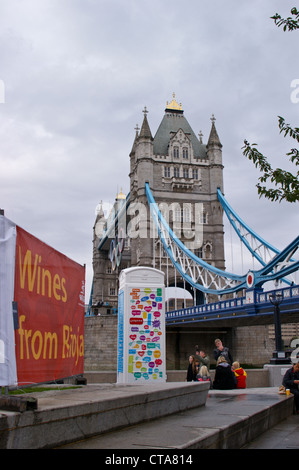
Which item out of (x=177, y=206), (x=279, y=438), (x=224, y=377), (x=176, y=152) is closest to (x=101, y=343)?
(x=177, y=206)

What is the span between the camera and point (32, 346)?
12.3 feet

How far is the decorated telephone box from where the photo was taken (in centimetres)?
1064

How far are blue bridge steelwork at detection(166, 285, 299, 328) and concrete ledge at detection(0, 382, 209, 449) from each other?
16443 mm

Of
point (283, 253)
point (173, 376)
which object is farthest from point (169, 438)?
point (283, 253)

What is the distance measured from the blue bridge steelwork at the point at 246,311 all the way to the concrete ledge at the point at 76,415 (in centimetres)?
1644

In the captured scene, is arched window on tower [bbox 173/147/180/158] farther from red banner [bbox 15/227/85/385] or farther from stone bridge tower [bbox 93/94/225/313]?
red banner [bbox 15/227/85/385]

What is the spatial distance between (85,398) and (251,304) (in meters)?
23.6

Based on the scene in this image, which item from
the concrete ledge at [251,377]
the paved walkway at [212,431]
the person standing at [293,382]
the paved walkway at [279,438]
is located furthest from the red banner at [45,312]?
the concrete ledge at [251,377]

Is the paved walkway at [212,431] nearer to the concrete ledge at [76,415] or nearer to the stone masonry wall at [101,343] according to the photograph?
the concrete ledge at [76,415]

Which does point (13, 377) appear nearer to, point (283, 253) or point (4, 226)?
point (4, 226)

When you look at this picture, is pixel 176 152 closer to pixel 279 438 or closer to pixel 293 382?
pixel 293 382

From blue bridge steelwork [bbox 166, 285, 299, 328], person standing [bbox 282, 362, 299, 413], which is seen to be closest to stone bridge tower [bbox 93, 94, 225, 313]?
blue bridge steelwork [bbox 166, 285, 299, 328]

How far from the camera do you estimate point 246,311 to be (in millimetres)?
27062

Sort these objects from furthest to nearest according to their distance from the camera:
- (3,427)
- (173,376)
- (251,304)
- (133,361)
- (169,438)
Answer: (251,304)
(173,376)
(133,361)
(169,438)
(3,427)
